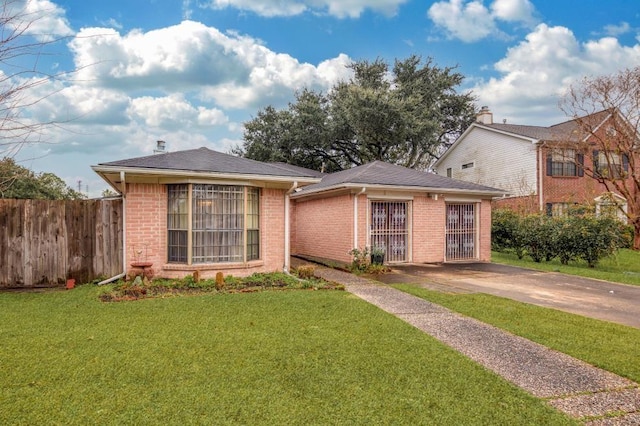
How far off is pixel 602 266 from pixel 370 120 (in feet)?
51.9

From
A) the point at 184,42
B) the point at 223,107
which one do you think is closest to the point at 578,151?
the point at 223,107

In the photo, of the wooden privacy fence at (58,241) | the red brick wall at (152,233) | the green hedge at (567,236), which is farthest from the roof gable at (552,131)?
the wooden privacy fence at (58,241)

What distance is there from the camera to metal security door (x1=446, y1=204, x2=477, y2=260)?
43.9ft

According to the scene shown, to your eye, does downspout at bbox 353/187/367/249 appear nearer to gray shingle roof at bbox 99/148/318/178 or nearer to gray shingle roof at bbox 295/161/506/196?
gray shingle roof at bbox 295/161/506/196

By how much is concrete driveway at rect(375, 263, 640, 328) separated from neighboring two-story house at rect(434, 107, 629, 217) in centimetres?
827

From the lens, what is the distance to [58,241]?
8.23 meters

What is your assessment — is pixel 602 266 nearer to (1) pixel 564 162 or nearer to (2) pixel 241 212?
(1) pixel 564 162

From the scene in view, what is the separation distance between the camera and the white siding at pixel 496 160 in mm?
20047

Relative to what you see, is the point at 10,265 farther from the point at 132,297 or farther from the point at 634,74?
the point at 634,74

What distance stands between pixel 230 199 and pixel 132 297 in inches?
117

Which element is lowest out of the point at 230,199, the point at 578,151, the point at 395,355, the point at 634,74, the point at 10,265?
the point at 395,355

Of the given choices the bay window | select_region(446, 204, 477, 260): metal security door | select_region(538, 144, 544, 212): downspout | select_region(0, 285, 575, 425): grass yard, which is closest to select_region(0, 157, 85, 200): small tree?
the bay window

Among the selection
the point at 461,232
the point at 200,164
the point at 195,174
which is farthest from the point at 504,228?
the point at 195,174

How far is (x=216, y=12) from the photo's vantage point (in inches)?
456
